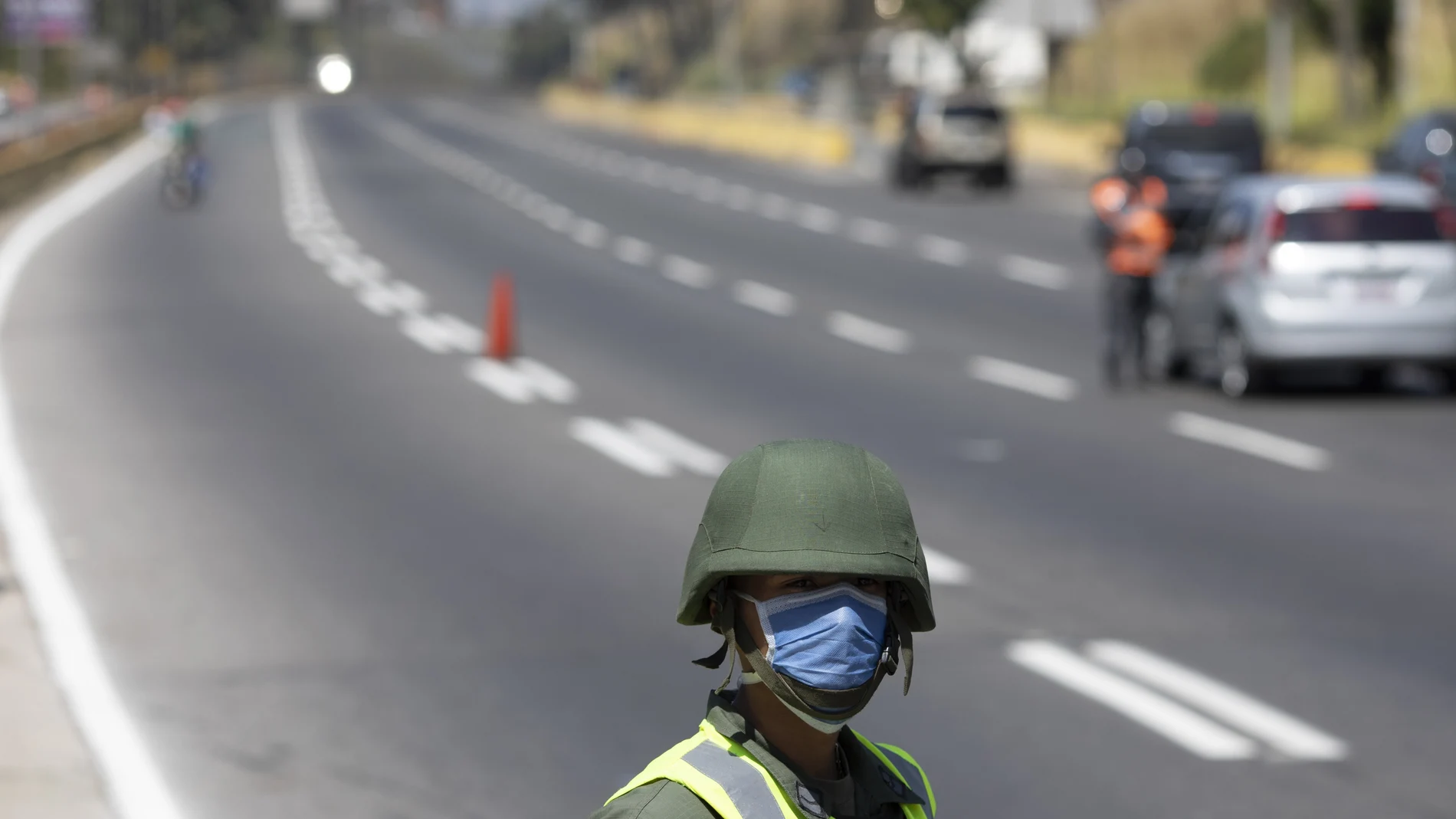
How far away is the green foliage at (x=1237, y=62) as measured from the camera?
65.7 metres

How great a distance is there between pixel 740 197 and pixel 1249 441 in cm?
3112

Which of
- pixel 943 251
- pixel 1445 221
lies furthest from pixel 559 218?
pixel 1445 221

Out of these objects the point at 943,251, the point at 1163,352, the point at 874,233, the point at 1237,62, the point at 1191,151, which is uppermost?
the point at 1163,352

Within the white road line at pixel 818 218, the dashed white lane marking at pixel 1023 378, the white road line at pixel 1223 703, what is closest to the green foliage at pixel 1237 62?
the white road line at pixel 818 218

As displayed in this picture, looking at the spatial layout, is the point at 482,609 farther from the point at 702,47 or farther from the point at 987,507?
the point at 702,47

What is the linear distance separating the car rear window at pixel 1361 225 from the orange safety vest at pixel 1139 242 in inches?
38.1

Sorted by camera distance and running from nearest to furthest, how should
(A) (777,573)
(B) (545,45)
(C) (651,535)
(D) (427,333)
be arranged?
(A) (777,573) → (C) (651,535) → (D) (427,333) → (B) (545,45)

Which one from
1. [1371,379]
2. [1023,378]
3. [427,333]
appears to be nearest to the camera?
[1371,379]

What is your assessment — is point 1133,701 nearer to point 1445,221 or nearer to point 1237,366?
point 1237,366

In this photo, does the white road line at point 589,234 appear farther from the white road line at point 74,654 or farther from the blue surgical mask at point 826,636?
the blue surgical mask at point 826,636

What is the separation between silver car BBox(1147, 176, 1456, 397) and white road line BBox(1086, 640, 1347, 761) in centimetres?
826

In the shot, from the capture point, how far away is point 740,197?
46469 millimetres

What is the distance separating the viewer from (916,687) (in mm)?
8922

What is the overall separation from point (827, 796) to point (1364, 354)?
15559 mm
